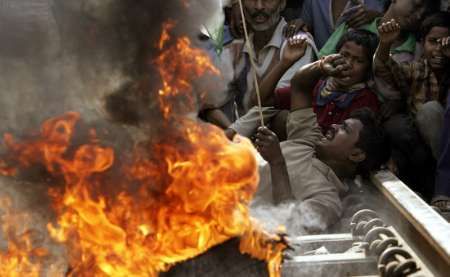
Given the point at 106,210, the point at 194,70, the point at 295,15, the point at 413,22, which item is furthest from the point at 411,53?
the point at 106,210

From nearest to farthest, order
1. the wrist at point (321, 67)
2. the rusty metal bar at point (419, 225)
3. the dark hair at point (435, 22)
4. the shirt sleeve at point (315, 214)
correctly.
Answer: the rusty metal bar at point (419, 225)
the shirt sleeve at point (315, 214)
the wrist at point (321, 67)
the dark hair at point (435, 22)

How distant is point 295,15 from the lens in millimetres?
8719

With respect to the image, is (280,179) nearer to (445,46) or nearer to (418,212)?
(418,212)

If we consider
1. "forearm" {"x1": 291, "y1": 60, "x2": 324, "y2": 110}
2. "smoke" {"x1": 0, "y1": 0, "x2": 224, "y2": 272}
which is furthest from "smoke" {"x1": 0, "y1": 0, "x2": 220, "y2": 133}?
"forearm" {"x1": 291, "y1": 60, "x2": 324, "y2": 110}

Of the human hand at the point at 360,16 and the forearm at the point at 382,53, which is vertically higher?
the human hand at the point at 360,16

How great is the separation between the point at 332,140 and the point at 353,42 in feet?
3.98

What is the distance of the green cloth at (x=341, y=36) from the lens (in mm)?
7754

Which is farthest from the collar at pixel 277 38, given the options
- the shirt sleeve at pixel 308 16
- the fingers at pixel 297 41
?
the fingers at pixel 297 41

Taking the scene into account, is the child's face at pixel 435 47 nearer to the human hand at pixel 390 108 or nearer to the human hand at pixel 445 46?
the human hand at pixel 445 46

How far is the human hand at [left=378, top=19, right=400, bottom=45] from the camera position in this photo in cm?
703

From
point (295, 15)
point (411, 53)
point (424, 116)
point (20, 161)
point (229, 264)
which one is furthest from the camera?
point (295, 15)

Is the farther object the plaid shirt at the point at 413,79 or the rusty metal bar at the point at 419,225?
the plaid shirt at the point at 413,79

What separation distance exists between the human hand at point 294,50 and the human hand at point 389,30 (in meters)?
A: 0.67

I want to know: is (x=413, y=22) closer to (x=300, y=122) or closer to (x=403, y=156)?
(x=403, y=156)
